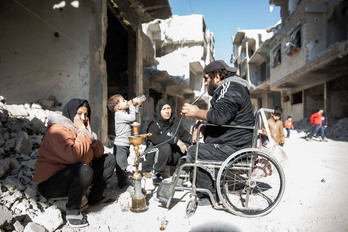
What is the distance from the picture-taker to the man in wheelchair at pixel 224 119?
2.27 m

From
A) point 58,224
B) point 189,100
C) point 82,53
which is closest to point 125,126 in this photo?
point 58,224

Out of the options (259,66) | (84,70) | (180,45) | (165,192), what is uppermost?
(180,45)

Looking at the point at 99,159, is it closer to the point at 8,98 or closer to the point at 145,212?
the point at 145,212

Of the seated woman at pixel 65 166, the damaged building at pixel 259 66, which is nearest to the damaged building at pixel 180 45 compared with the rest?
the damaged building at pixel 259 66

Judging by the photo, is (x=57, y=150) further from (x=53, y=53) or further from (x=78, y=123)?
(x=53, y=53)

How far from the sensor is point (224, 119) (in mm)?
2232

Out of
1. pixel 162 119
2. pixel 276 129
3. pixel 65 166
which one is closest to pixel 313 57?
pixel 276 129

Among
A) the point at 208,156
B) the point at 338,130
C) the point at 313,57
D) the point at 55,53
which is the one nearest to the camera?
Answer: the point at 208,156

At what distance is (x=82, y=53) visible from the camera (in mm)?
4754

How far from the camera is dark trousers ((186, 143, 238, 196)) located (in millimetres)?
2375

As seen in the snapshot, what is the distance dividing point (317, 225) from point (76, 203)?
2.27 metres

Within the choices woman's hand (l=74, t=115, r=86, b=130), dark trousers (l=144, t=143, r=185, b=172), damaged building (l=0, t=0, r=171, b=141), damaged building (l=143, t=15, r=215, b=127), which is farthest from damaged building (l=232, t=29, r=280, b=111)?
woman's hand (l=74, t=115, r=86, b=130)

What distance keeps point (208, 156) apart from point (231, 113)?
0.53 metres

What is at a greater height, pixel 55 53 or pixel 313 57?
pixel 313 57
